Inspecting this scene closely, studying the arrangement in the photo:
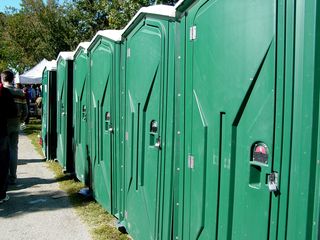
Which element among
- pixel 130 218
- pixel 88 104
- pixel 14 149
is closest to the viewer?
pixel 130 218

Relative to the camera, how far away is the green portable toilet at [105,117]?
18.0 feet

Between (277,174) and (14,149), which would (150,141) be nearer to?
(277,174)

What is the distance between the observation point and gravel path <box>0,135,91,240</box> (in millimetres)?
5539

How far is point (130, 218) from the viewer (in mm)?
4996

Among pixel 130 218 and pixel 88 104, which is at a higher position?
pixel 88 104

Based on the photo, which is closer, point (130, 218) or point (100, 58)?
point (130, 218)

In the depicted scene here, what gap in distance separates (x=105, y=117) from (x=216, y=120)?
3092 mm

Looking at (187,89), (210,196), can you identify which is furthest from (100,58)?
(210,196)

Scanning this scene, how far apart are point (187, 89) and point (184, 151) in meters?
0.53

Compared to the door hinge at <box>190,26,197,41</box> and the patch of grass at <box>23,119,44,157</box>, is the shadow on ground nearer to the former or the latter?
the patch of grass at <box>23,119,44,157</box>

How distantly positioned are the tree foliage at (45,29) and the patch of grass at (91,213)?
1054 inches

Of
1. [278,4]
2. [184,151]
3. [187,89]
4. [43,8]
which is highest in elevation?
[43,8]

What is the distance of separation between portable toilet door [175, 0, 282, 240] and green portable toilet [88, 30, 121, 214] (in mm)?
2036

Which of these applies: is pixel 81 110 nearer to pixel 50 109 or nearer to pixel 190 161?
pixel 50 109
